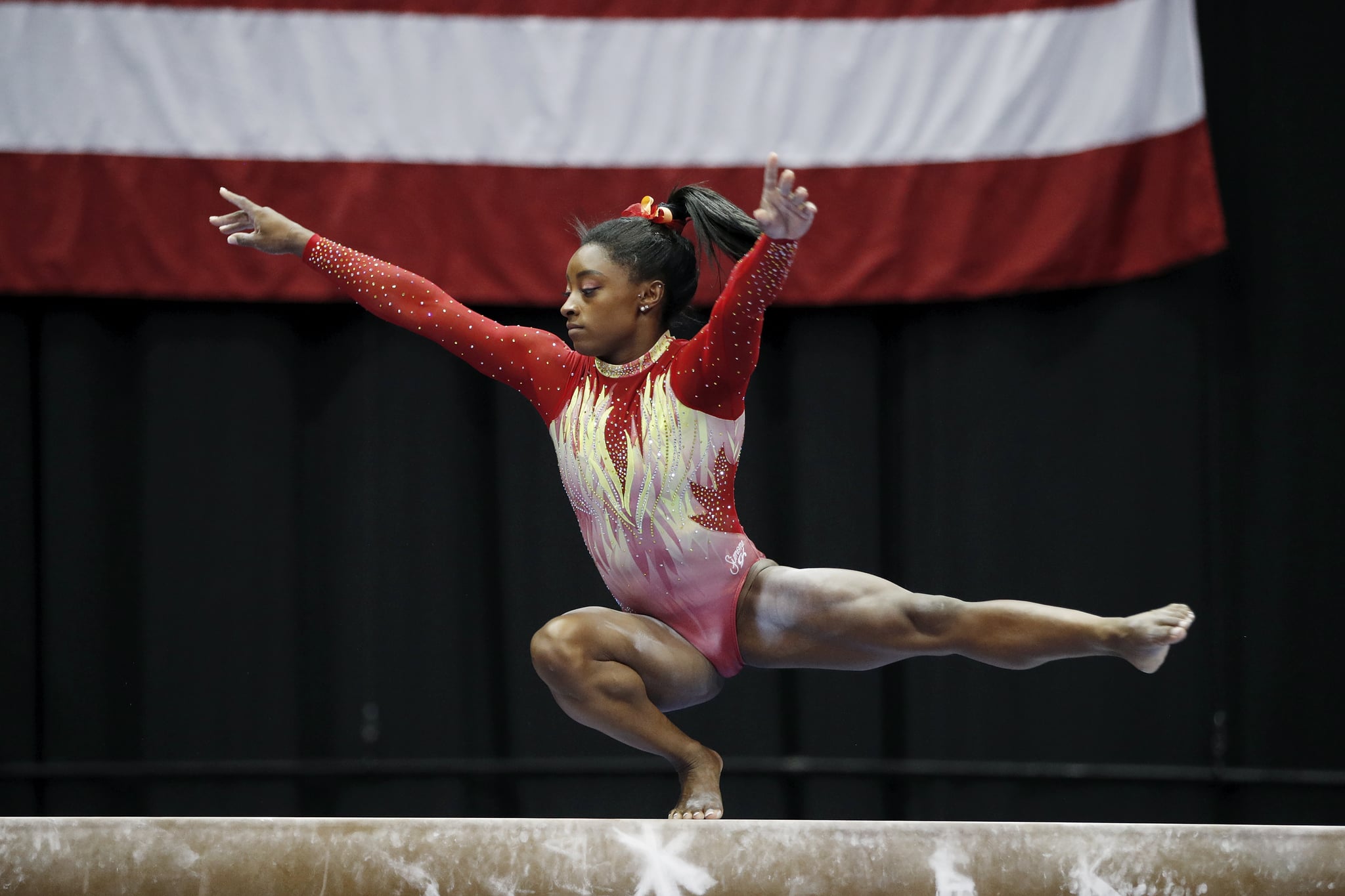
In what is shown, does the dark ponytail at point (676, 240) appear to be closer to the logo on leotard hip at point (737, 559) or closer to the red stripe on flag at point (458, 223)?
the logo on leotard hip at point (737, 559)

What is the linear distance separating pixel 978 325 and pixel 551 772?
6.64ft

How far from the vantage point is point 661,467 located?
2.31m

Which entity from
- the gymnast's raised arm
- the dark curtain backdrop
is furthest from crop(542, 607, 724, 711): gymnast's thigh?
the dark curtain backdrop

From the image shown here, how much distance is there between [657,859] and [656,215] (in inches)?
49.9

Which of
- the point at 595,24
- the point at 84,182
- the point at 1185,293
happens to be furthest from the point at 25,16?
the point at 1185,293

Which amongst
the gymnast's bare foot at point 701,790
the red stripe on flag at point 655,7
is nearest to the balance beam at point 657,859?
the gymnast's bare foot at point 701,790

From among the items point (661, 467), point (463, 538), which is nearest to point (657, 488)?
point (661, 467)

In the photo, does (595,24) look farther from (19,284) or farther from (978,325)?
(19,284)

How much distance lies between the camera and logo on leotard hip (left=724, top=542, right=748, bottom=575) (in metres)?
2.37

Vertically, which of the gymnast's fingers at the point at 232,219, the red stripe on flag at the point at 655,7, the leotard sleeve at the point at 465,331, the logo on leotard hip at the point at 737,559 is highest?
the red stripe on flag at the point at 655,7

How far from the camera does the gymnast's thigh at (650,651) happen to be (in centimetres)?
228

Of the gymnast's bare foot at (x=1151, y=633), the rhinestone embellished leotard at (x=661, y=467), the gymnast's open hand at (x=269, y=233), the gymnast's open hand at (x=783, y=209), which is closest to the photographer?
the gymnast's open hand at (x=783, y=209)

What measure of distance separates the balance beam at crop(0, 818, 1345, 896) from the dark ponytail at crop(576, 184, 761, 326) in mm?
1055

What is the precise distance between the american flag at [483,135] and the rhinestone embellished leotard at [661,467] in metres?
1.49
